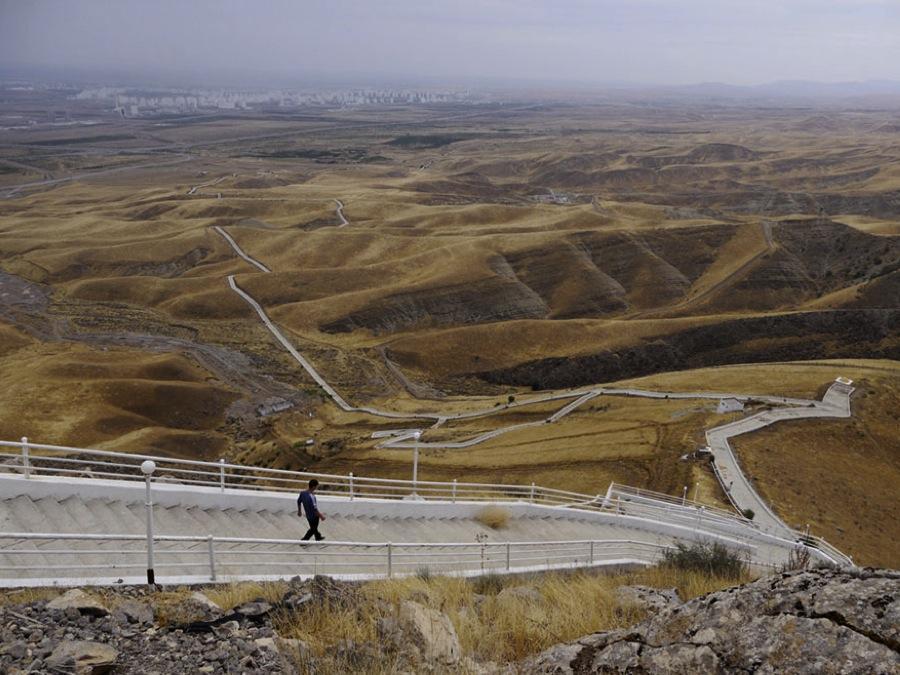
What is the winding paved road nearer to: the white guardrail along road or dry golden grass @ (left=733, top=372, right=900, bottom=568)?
dry golden grass @ (left=733, top=372, right=900, bottom=568)

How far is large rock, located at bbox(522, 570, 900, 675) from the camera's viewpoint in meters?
4.98

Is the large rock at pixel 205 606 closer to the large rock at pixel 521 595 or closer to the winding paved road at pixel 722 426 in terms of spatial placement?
the large rock at pixel 521 595

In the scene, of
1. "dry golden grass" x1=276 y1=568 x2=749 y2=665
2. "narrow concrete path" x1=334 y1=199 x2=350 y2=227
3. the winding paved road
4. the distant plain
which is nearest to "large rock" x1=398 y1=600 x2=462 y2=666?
"dry golden grass" x1=276 y1=568 x2=749 y2=665

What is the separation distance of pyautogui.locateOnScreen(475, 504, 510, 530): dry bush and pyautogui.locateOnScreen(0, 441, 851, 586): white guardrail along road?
16 cm

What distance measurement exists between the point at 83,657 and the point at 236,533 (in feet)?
19.8

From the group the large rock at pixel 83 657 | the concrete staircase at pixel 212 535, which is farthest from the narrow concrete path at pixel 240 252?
the large rock at pixel 83 657

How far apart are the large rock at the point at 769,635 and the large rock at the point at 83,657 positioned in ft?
11.7

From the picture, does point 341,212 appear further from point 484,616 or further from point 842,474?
point 484,616

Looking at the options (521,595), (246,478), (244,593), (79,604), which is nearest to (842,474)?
(521,595)

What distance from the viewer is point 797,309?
62.4 m

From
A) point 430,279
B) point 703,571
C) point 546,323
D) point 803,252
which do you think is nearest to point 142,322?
point 430,279

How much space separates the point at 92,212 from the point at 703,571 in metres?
117

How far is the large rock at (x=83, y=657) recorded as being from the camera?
5457 millimetres

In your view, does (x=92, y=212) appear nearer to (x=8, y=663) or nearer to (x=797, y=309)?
(x=797, y=309)
